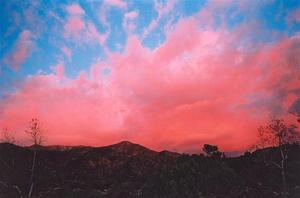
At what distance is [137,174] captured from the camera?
56719 millimetres

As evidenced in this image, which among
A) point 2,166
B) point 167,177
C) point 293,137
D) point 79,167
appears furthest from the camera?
point 79,167

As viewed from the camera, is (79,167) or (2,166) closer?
(2,166)

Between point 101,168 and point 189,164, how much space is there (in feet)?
92.2

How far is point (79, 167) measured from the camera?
59469mm

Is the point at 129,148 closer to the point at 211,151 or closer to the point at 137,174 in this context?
the point at 137,174

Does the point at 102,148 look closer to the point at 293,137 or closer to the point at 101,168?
the point at 101,168

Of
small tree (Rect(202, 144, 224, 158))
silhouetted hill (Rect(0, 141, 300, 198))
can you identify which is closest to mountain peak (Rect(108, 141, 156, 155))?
silhouetted hill (Rect(0, 141, 300, 198))

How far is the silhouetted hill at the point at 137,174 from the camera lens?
118ft

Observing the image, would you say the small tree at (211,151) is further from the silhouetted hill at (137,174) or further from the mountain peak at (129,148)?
the mountain peak at (129,148)

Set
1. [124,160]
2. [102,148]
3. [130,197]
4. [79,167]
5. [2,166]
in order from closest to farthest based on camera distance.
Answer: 1. [130,197]
2. [2,166]
3. [79,167]
4. [124,160]
5. [102,148]

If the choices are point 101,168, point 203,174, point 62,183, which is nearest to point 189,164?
point 203,174

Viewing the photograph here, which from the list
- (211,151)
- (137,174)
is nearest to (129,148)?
(137,174)

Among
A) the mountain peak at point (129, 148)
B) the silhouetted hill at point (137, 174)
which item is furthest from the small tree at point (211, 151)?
the mountain peak at point (129, 148)

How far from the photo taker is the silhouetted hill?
35875mm
